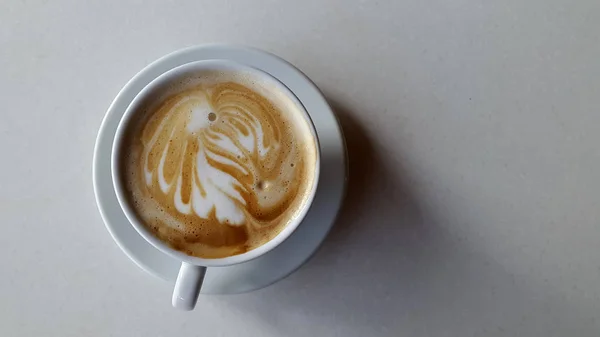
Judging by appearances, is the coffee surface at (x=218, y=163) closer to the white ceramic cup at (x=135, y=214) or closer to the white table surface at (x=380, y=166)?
the white ceramic cup at (x=135, y=214)

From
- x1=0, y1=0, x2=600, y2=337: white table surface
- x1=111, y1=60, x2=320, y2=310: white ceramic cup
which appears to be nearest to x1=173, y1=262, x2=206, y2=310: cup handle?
x1=111, y1=60, x2=320, y2=310: white ceramic cup

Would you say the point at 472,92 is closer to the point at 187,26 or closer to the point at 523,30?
the point at 523,30

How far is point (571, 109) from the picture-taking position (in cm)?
98

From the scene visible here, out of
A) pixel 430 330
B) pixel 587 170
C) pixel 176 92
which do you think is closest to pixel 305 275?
pixel 430 330

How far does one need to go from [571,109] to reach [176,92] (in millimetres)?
651

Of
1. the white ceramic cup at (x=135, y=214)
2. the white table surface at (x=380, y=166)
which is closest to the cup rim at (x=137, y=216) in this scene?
the white ceramic cup at (x=135, y=214)

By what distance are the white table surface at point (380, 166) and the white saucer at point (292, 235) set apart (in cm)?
6

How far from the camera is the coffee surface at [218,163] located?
0.83m

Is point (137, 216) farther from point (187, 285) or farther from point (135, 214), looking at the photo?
point (187, 285)

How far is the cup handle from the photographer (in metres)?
0.81

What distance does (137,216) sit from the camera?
82 cm

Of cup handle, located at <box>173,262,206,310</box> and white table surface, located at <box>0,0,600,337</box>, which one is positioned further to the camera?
white table surface, located at <box>0,0,600,337</box>

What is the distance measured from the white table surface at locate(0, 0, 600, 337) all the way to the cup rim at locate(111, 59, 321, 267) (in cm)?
16

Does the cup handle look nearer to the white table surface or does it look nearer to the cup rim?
the cup rim
